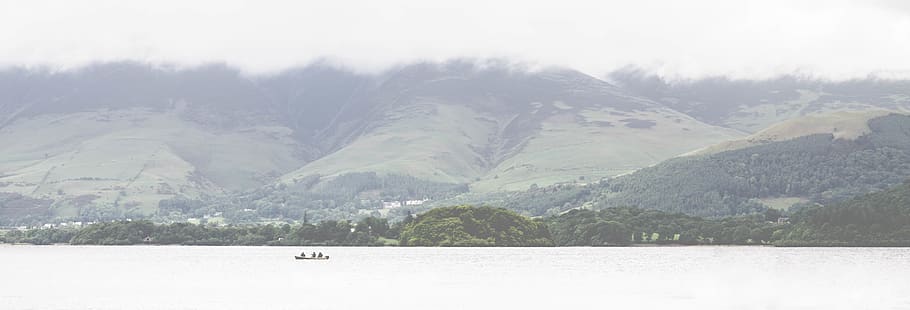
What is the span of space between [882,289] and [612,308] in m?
29.0

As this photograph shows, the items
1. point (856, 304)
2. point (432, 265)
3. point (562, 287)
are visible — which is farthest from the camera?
point (432, 265)

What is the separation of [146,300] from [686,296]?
47231 mm

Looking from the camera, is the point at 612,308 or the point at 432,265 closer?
the point at 612,308

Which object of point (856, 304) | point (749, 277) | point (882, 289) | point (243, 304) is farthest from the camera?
point (749, 277)

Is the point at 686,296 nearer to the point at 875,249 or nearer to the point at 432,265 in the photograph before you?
the point at 432,265

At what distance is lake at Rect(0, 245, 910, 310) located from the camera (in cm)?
9950

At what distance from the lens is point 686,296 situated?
339 ft

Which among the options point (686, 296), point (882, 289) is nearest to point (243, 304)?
point (686, 296)

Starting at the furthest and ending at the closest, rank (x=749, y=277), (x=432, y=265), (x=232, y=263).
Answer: (x=232, y=263), (x=432, y=265), (x=749, y=277)

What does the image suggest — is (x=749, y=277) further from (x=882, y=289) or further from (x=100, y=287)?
(x=100, y=287)

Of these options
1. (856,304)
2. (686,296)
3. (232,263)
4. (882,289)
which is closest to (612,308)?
(686,296)

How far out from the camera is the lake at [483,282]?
99.5 meters

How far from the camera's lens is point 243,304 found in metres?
101

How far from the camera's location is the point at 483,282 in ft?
409
